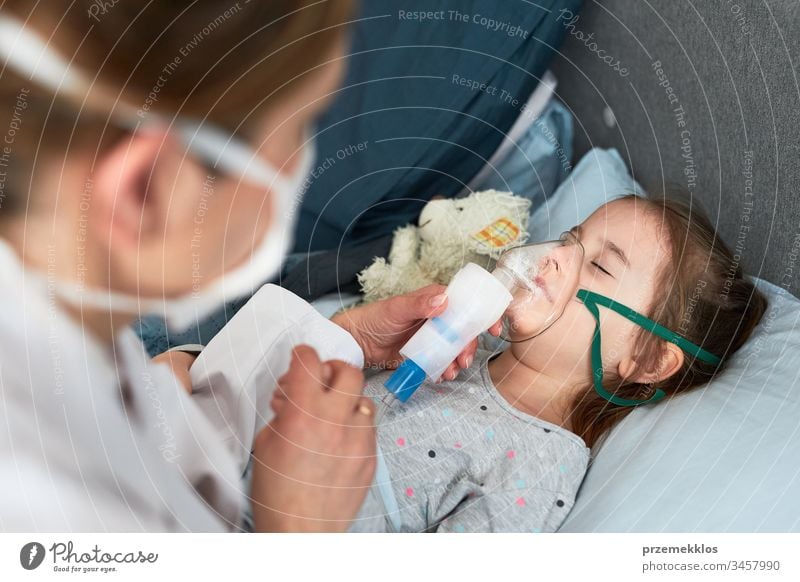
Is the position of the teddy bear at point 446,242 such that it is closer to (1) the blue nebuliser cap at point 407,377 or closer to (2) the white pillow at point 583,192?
(2) the white pillow at point 583,192

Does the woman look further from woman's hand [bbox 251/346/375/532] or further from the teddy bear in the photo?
the teddy bear

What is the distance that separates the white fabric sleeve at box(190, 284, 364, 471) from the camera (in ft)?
2.29

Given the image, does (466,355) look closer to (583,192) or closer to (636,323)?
(636,323)

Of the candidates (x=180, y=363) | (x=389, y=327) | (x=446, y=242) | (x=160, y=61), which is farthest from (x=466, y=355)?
(x=160, y=61)

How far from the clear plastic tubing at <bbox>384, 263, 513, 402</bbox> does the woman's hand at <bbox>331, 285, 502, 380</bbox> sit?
0.16 ft

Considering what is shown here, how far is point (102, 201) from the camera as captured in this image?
639 mm

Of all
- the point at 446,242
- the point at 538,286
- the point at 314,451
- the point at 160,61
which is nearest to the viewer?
the point at 160,61

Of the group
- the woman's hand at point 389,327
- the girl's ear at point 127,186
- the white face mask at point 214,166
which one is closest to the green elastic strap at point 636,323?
the woman's hand at point 389,327

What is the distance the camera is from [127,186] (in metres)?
0.68

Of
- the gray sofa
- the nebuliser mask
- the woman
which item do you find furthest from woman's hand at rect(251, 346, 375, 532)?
the gray sofa

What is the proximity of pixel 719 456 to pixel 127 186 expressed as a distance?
2.16 ft

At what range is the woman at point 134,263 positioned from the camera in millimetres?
588
